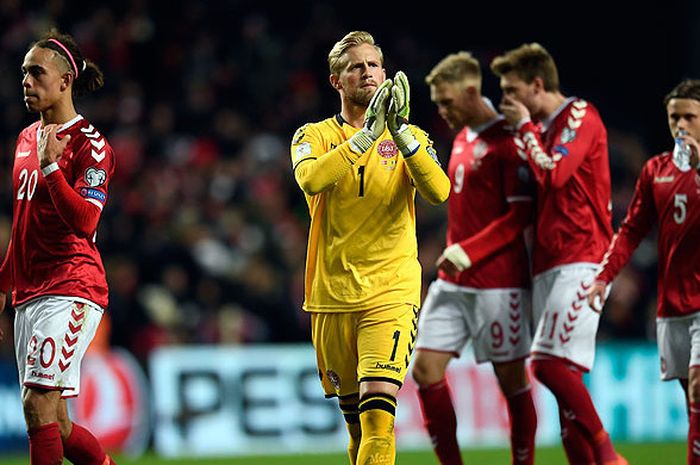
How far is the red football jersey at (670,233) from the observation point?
23.2 ft

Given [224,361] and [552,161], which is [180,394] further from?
[552,161]

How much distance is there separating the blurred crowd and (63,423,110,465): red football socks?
534 cm

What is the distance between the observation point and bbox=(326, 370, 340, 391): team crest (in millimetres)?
6602

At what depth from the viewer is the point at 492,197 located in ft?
25.3

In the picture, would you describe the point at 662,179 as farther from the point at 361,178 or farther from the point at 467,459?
the point at 467,459

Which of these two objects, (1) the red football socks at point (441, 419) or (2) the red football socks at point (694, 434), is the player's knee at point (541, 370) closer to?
(1) the red football socks at point (441, 419)

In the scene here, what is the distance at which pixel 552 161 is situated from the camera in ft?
24.0

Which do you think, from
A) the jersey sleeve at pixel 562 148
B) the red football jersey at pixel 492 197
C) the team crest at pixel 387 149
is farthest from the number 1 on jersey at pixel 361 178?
the red football jersey at pixel 492 197

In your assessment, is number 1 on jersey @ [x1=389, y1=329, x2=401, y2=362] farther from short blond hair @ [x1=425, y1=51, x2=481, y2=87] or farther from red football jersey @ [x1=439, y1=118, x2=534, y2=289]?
short blond hair @ [x1=425, y1=51, x2=481, y2=87]

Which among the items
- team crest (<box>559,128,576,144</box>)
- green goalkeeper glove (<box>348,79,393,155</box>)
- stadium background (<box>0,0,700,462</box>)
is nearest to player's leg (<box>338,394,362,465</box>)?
green goalkeeper glove (<box>348,79,393,155</box>)

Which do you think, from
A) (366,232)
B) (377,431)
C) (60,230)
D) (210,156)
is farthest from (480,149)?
(210,156)

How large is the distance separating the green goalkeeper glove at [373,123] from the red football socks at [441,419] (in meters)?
2.04

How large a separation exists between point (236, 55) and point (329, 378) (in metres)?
10.5

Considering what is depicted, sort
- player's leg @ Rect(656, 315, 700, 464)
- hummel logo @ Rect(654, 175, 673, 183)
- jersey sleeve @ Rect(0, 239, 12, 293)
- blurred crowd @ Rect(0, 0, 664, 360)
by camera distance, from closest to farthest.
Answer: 1. jersey sleeve @ Rect(0, 239, 12, 293)
2. player's leg @ Rect(656, 315, 700, 464)
3. hummel logo @ Rect(654, 175, 673, 183)
4. blurred crowd @ Rect(0, 0, 664, 360)
